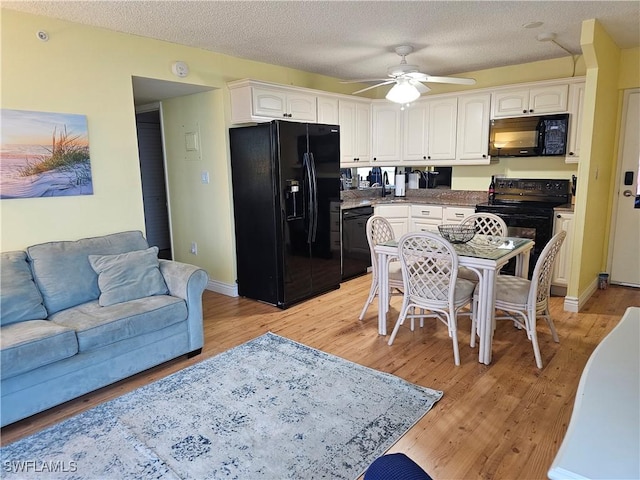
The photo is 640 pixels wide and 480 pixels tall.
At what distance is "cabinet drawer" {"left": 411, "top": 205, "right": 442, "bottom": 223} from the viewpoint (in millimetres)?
5177

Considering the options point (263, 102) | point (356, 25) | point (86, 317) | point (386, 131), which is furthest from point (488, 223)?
point (86, 317)

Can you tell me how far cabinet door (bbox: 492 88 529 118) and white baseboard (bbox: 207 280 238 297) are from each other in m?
3.64

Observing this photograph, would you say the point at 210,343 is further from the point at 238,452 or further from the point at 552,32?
the point at 552,32

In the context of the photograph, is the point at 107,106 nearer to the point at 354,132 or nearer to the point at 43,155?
the point at 43,155

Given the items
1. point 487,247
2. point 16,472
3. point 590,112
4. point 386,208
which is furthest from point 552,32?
point 16,472

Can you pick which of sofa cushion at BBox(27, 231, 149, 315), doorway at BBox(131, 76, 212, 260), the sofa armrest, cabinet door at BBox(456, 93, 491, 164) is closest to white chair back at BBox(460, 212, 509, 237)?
cabinet door at BBox(456, 93, 491, 164)

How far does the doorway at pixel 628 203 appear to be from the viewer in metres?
4.51

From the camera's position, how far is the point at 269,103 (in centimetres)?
426

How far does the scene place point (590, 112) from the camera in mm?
3648

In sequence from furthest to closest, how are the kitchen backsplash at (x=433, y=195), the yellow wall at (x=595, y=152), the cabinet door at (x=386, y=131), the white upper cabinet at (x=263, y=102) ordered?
the cabinet door at (x=386, y=131) → the kitchen backsplash at (x=433, y=195) → the white upper cabinet at (x=263, y=102) → the yellow wall at (x=595, y=152)

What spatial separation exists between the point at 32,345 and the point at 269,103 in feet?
9.76

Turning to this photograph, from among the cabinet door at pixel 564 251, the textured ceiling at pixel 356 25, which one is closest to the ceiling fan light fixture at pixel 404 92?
the textured ceiling at pixel 356 25

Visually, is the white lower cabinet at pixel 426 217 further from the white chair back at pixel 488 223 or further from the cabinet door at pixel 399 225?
the white chair back at pixel 488 223

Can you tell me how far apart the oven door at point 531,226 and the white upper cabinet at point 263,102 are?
2.46 meters
